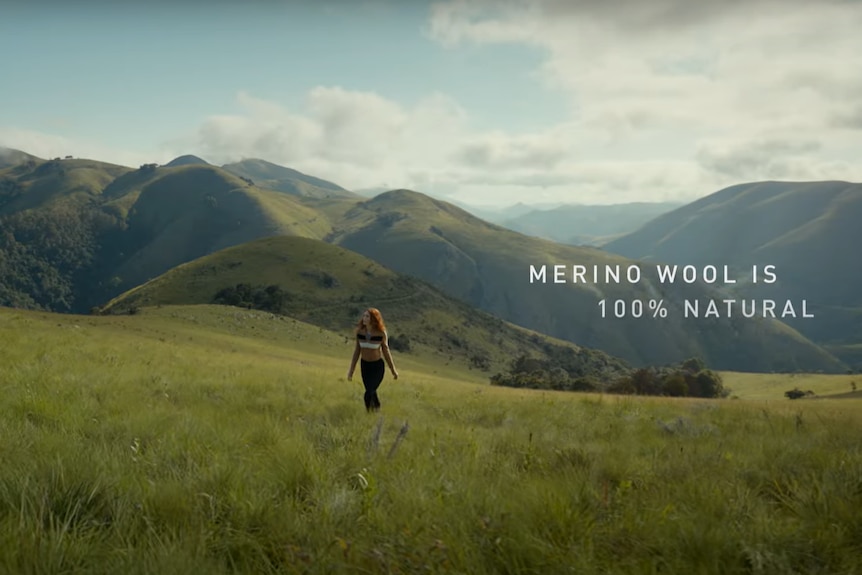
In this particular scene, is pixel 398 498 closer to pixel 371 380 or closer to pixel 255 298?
pixel 371 380

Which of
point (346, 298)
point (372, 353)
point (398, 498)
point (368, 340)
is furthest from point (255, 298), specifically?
point (398, 498)

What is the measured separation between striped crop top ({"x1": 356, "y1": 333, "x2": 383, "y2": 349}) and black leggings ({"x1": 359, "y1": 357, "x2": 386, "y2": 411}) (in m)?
0.34

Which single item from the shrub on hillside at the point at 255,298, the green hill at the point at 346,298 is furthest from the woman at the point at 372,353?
the shrub on hillside at the point at 255,298

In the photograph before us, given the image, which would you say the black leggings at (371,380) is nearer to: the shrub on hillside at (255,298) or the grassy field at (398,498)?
the grassy field at (398,498)

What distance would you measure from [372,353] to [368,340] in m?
0.36

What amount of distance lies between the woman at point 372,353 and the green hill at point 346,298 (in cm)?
9714

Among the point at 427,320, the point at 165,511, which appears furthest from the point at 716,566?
the point at 427,320

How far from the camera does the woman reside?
1102 cm

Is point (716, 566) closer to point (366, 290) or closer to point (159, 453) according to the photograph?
point (159, 453)

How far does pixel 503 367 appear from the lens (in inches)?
5310

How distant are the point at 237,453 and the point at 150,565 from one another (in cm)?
289

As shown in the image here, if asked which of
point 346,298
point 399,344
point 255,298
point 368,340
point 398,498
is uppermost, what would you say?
point 368,340

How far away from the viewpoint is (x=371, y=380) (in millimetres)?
11109

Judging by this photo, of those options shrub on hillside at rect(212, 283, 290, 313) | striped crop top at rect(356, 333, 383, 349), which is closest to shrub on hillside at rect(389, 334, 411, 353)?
shrub on hillside at rect(212, 283, 290, 313)
